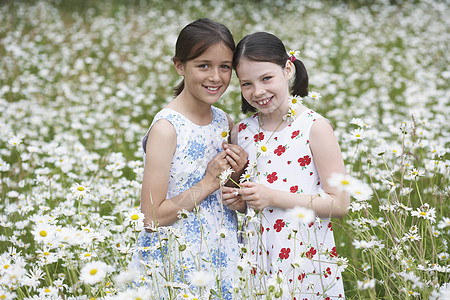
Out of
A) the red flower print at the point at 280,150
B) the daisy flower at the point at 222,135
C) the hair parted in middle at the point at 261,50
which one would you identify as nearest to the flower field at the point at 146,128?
the red flower print at the point at 280,150

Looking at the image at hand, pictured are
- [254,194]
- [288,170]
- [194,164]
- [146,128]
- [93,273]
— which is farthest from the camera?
[146,128]

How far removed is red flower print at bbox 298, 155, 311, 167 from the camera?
7.02ft

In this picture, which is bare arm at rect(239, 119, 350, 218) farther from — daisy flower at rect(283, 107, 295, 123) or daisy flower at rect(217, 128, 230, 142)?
daisy flower at rect(217, 128, 230, 142)

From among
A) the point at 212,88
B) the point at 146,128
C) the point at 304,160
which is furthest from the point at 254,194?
the point at 146,128

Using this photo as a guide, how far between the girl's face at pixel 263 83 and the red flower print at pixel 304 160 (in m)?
0.26

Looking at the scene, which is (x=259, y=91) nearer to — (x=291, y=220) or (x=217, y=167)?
(x=217, y=167)

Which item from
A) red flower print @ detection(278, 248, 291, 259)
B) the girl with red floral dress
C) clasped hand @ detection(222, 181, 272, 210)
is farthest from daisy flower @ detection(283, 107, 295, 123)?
red flower print @ detection(278, 248, 291, 259)

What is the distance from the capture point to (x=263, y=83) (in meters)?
2.12

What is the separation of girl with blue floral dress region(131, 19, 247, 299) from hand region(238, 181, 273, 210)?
0.70ft

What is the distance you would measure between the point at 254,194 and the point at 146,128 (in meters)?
3.02

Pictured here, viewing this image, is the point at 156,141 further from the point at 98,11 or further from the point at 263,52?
the point at 98,11

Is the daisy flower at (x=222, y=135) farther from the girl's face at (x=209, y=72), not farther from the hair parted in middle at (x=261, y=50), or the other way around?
the hair parted in middle at (x=261, y=50)

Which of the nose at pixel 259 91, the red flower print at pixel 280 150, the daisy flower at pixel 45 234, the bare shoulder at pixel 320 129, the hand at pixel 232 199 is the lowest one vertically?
the hand at pixel 232 199

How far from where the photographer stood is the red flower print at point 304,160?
214 cm
